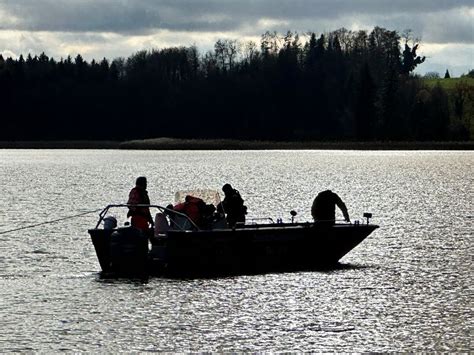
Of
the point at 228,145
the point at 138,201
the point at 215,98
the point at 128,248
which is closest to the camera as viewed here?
the point at 128,248

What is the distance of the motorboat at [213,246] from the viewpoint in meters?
27.5

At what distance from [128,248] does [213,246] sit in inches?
93.4

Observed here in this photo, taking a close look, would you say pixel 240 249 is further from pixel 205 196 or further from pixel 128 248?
pixel 128 248

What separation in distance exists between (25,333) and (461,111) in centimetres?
14530

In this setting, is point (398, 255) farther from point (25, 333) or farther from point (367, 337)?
point (25, 333)

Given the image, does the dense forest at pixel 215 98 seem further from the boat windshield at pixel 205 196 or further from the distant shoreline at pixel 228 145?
the boat windshield at pixel 205 196

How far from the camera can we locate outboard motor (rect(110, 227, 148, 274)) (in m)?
27.0

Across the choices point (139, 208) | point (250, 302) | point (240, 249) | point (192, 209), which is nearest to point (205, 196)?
point (192, 209)

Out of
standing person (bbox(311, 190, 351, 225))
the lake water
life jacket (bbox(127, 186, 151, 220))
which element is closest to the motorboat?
standing person (bbox(311, 190, 351, 225))

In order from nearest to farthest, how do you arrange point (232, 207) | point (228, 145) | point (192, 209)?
1. point (192, 209)
2. point (232, 207)
3. point (228, 145)

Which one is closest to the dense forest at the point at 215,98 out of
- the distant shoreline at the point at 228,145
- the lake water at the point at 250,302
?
the distant shoreline at the point at 228,145

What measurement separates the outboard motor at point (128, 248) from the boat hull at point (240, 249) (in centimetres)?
3

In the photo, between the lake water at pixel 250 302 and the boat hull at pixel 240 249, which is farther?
the boat hull at pixel 240 249

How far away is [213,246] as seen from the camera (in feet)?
93.1
